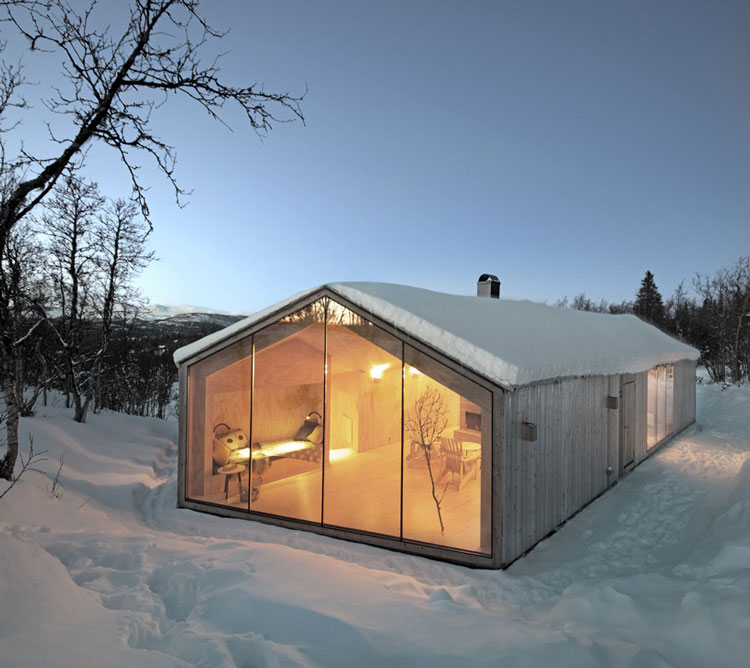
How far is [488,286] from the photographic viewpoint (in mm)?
11172

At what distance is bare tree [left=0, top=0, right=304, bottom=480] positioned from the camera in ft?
13.0

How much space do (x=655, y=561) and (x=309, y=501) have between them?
14.2 feet

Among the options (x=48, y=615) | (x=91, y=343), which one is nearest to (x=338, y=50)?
(x=48, y=615)

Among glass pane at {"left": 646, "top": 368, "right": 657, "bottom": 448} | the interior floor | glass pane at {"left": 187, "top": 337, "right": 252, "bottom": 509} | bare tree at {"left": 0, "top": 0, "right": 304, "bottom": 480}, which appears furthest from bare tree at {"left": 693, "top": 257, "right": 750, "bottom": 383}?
bare tree at {"left": 0, "top": 0, "right": 304, "bottom": 480}

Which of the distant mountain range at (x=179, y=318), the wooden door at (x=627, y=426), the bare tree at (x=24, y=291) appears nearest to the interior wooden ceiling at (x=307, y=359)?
the wooden door at (x=627, y=426)

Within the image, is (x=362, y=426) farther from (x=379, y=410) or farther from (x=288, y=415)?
(x=288, y=415)

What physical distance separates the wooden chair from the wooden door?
4.91 m

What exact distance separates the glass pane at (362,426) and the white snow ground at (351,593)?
0.50 meters

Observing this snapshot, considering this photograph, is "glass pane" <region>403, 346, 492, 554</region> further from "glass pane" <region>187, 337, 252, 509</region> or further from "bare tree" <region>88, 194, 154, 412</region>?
"bare tree" <region>88, 194, 154, 412</region>

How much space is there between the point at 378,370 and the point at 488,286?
5.90 metres

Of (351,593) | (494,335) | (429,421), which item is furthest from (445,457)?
(351,593)

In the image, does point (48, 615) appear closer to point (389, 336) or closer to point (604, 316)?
point (389, 336)

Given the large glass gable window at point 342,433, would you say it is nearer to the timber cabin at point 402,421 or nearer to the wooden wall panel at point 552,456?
the timber cabin at point 402,421

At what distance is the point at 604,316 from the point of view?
12.6 metres
